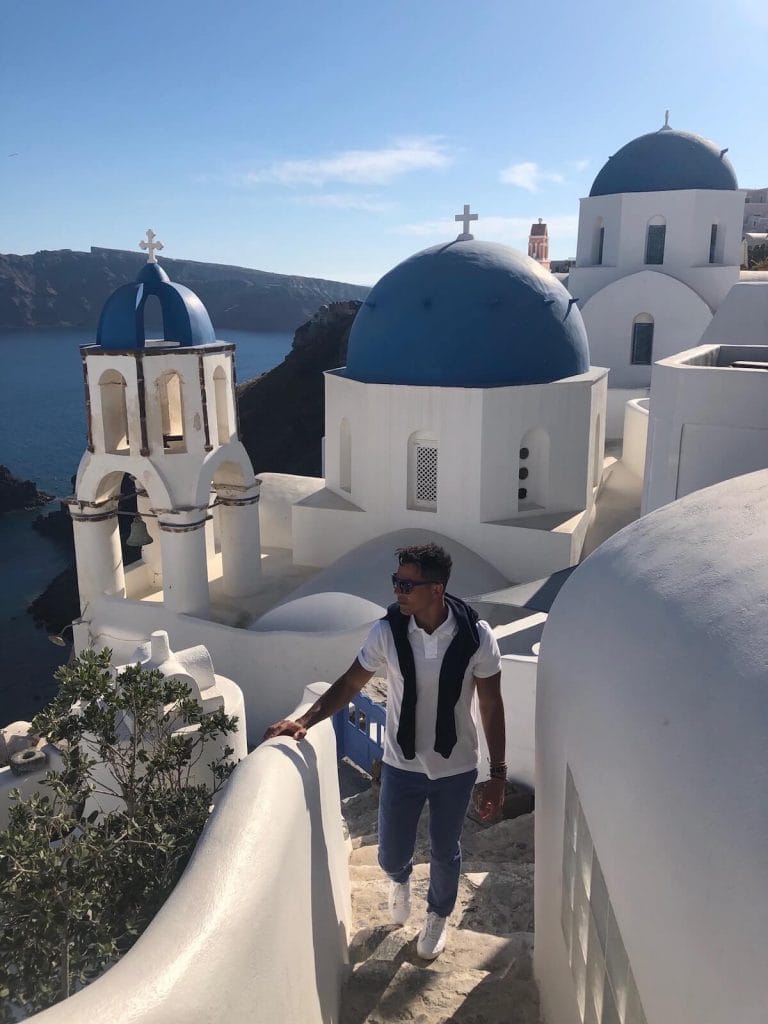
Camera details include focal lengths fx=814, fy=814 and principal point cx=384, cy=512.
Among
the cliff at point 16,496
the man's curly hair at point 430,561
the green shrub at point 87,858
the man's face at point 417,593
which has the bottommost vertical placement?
the cliff at point 16,496

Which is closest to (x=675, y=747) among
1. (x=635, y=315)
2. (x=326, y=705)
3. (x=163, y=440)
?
(x=326, y=705)

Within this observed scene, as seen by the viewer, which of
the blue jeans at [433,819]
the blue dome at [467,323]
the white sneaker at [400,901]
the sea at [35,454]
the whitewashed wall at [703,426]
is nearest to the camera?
the blue jeans at [433,819]

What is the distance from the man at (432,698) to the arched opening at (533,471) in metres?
8.60

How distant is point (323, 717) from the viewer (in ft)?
10.5

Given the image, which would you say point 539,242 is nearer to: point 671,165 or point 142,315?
point 671,165

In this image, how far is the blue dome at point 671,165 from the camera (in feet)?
59.8

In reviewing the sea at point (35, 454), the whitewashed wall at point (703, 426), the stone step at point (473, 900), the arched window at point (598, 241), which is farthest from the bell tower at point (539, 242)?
the stone step at point (473, 900)

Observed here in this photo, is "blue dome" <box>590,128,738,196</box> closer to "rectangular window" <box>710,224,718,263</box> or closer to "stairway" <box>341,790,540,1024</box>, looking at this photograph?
"rectangular window" <box>710,224,718,263</box>

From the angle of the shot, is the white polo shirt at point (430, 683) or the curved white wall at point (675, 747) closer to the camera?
the curved white wall at point (675, 747)

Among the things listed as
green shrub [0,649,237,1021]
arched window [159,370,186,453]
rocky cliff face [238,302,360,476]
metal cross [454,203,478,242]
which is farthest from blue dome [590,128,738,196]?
rocky cliff face [238,302,360,476]

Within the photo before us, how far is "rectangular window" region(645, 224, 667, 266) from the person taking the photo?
1852 centimetres

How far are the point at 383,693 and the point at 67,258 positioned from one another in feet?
432

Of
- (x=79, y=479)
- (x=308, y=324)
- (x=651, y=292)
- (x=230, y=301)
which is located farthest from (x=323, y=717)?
(x=230, y=301)

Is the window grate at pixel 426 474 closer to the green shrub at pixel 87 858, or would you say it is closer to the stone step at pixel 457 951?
the green shrub at pixel 87 858
